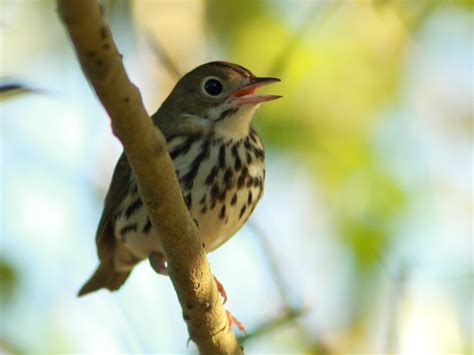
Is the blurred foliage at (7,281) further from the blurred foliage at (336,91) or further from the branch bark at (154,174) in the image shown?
the branch bark at (154,174)

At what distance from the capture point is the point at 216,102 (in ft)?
18.1

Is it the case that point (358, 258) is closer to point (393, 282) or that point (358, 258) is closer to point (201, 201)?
point (393, 282)

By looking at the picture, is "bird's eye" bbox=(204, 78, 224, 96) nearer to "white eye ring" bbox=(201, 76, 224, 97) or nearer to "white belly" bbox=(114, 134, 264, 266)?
"white eye ring" bbox=(201, 76, 224, 97)

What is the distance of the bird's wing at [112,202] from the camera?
5664mm

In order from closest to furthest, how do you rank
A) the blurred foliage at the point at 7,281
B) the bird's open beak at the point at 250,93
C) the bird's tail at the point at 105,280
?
the bird's open beak at the point at 250,93 < the bird's tail at the point at 105,280 < the blurred foliage at the point at 7,281

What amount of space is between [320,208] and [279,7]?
1641mm

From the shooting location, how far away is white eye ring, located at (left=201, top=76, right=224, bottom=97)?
18.2 ft

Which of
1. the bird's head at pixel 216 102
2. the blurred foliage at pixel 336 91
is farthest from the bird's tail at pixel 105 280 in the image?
the blurred foliage at pixel 336 91

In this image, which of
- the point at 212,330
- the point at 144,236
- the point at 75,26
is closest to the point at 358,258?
the point at 144,236

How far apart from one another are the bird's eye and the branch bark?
1.47 m

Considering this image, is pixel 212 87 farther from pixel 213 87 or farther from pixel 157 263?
pixel 157 263

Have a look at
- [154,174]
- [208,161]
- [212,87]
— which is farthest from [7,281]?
[154,174]

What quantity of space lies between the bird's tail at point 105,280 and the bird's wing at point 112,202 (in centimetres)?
27

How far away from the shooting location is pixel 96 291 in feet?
22.5
